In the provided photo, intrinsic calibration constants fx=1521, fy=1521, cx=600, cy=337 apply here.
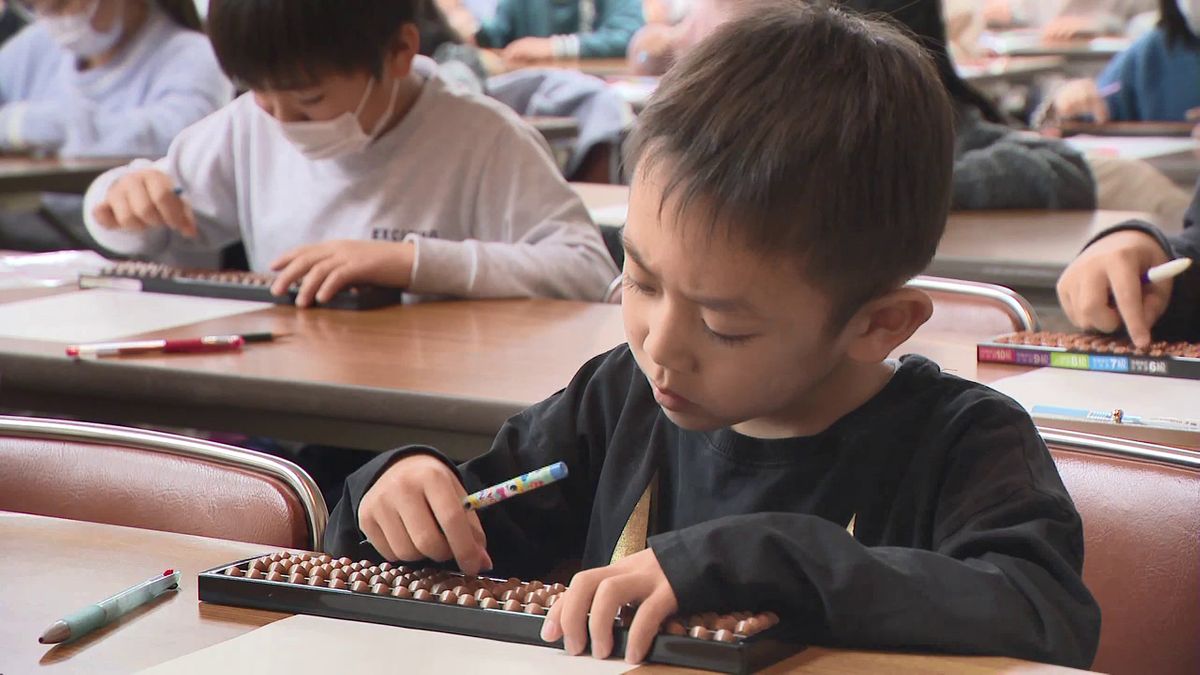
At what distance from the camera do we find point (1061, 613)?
83cm

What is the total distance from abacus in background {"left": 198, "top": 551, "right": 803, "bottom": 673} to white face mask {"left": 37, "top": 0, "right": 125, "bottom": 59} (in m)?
3.23

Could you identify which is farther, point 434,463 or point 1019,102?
point 1019,102

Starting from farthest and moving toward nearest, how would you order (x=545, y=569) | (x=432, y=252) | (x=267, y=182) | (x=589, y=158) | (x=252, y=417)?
(x=589, y=158) → (x=267, y=182) → (x=432, y=252) → (x=252, y=417) → (x=545, y=569)

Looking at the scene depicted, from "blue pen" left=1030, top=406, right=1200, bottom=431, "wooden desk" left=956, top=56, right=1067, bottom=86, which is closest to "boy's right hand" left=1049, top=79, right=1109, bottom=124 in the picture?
"wooden desk" left=956, top=56, right=1067, bottom=86

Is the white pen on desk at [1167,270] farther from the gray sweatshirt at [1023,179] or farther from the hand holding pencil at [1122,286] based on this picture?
the gray sweatshirt at [1023,179]

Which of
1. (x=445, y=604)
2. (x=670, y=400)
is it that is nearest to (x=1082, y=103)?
(x=670, y=400)

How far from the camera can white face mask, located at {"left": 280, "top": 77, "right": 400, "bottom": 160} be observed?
2.21 meters

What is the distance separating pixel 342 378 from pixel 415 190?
2.55 ft

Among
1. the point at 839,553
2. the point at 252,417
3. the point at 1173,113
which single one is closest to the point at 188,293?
the point at 252,417

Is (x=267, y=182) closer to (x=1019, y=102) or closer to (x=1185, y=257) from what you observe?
(x=1185, y=257)

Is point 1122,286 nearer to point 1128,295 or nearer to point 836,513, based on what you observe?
point 1128,295

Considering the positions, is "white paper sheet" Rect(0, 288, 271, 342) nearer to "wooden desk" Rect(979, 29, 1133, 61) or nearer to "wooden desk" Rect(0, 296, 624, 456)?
"wooden desk" Rect(0, 296, 624, 456)

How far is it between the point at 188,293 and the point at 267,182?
1.22 feet

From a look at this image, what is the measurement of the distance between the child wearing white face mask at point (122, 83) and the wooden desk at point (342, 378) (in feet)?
6.49
